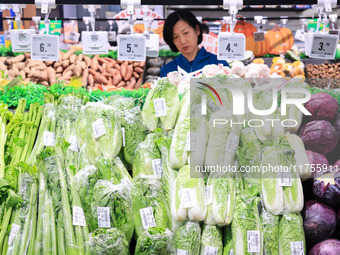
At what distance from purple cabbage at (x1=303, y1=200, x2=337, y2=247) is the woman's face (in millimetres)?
2814

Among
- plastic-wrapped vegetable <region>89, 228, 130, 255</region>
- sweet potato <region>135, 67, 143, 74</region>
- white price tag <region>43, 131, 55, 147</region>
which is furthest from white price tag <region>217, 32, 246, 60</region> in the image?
sweet potato <region>135, 67, 143, 74</region>

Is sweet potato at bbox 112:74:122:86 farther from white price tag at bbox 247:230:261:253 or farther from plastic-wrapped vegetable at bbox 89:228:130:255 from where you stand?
white price tag at bbox 247:230:261:253

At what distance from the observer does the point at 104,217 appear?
2.16 metres

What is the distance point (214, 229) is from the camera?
2.11m

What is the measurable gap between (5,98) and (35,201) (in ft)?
4.16

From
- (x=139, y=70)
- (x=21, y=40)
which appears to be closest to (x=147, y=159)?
(x=21, y=40)

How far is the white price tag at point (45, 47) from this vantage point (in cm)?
335

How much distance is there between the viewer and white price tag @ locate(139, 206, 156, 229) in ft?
7.20

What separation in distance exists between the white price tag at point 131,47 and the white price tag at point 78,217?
1.44 metres

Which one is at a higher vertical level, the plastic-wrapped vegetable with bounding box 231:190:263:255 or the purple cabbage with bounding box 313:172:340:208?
the purple cabbage with bounding box 313:172:340:208

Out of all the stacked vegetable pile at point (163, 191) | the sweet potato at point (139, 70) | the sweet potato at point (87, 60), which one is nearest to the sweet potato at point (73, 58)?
the sweet potato at point (87, 60)

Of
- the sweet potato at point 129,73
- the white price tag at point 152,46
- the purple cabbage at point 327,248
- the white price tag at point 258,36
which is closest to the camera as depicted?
the purple cabbage at point 327,248

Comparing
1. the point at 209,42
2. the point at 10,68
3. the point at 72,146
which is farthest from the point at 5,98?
the point at 209,42

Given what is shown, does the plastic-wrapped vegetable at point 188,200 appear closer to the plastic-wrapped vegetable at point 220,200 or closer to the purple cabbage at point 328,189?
the plastic-wrapped vegetable at point 220,200
